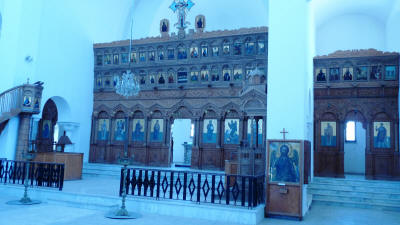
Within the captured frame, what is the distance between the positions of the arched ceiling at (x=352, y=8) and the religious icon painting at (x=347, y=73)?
89.9 inches

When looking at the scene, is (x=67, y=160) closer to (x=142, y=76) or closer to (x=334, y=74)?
(x=142, y=76)

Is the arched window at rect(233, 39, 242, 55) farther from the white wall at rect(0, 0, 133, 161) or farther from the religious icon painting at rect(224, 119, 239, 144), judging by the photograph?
the white wall at rect(0, 0, 133, 161)

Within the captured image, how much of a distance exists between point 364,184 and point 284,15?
6041 millimetres

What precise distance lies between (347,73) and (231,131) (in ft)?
15.5

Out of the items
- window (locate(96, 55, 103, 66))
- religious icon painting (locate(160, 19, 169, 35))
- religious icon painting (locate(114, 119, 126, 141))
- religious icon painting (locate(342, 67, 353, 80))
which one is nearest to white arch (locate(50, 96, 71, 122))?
religious icon painting (locate(114, 119, 126, 141))

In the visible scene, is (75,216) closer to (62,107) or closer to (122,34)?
(62,107)

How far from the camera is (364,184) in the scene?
11.0 meters

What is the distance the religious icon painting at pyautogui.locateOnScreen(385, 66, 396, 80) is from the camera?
1244 cm

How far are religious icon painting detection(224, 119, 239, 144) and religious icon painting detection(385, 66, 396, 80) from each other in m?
5.47

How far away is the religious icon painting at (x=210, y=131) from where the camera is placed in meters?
14.0

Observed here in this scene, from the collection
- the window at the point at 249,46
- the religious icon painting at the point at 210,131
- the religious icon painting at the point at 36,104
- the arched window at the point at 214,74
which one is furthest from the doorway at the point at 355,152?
the religious icon painting at the point at 36,104

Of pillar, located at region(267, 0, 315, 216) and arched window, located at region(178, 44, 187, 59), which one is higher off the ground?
arched window, located at region(178, 44, 187, 59)

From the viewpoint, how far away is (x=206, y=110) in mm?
14188

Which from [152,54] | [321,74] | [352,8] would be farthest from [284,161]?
[352,8]
